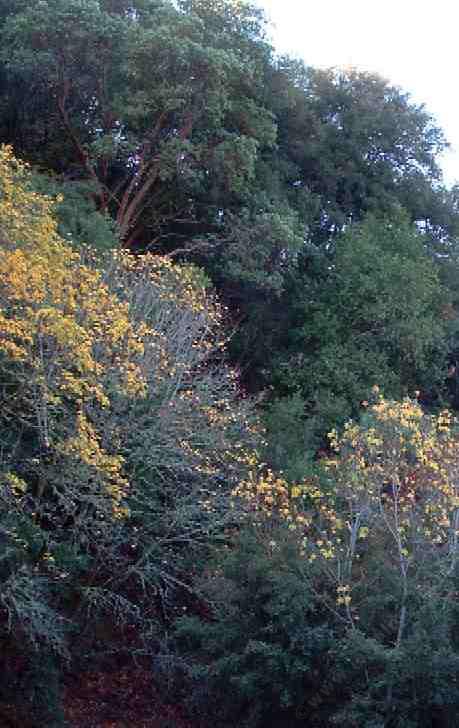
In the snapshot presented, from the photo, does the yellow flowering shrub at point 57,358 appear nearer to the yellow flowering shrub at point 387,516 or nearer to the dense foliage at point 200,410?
the dense foliage at point 200,410

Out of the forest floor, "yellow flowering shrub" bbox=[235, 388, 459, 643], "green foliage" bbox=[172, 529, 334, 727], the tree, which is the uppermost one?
the tree

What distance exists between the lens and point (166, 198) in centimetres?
2128

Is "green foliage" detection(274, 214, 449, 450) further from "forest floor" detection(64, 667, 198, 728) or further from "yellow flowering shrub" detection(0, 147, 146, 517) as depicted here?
"yellow flowering shrub" detection(0, 147, 146, 517)

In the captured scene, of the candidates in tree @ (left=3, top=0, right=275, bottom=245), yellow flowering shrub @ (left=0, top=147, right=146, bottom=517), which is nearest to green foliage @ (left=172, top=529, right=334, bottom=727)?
yellow flowering shrub @ (left=0, top=147, right=146, bottom=517)

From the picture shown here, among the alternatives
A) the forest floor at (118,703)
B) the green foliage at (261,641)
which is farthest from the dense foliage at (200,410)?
the forest floor at (118,703)

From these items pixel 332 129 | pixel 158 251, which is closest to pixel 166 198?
pixel 158 251

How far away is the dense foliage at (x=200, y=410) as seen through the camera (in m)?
11.5

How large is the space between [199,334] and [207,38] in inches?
296

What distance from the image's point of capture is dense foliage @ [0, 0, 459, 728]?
11.5 metres

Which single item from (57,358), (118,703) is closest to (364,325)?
(118,703)

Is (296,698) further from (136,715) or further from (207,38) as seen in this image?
(207,38)

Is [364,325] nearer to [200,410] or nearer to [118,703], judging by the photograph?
[200,410]

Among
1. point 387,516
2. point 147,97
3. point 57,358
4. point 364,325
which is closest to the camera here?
point 57,358

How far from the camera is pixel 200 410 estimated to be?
46.3 feet
